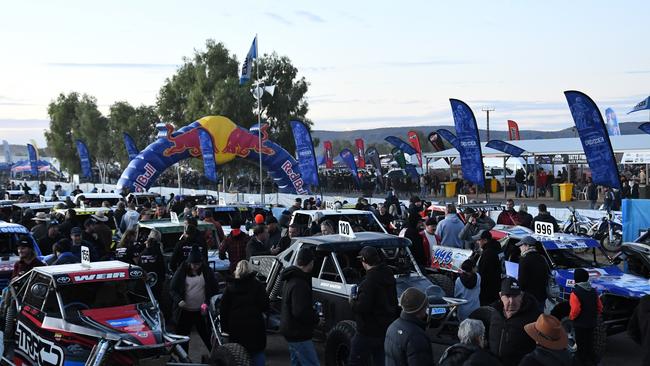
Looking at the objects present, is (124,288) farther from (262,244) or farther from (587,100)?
(587,100)

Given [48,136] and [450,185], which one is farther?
[48,136]

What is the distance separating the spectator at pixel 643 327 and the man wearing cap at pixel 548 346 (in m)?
1.74

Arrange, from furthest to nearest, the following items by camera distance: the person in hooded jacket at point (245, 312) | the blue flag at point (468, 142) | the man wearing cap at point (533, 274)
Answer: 1. the blue flag at point (468, 142)
2. the man wearing cap at point (533, 274)
3. the person in hooded jacket at point (245, 312)

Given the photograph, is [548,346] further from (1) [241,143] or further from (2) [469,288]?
(1) [241,143]

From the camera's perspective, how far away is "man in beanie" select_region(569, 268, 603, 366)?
8.65m

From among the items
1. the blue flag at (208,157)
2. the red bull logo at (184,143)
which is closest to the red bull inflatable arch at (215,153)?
the red bull logo at (184,143)

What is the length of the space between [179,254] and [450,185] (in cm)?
3701

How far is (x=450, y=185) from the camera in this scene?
47.3 meters

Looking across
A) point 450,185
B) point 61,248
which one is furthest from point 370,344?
point 450,185

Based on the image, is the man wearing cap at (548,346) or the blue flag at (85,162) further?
the blue flag at (85,162)

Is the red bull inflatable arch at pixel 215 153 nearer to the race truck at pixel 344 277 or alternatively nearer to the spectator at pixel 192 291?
the race truck at pixel 344 277

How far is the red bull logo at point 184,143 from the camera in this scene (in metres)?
38.5

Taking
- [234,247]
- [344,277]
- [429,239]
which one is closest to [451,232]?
[429,239]

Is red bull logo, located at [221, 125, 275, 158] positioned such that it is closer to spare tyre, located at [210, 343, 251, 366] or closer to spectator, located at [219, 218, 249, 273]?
spectator, located at [219, 218, 249, 273]
